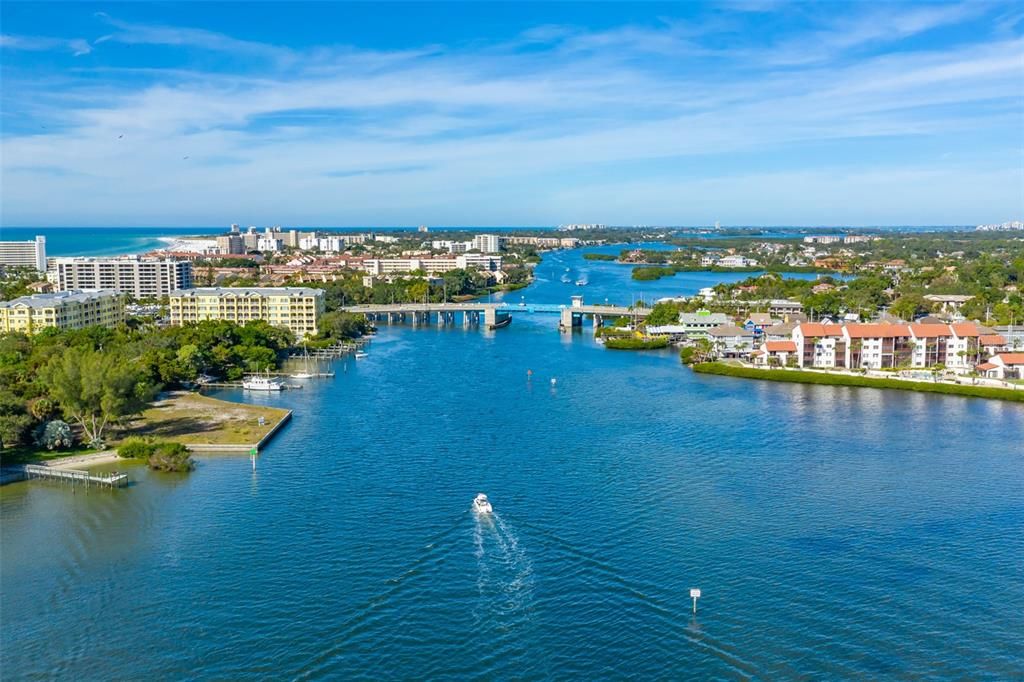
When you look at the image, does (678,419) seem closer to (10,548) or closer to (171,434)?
(171,434)

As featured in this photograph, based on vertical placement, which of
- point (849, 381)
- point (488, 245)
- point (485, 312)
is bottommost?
point (849, 381)

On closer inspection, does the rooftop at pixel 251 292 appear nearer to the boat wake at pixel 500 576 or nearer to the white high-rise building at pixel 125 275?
the white high-rise building at pixel 125 275

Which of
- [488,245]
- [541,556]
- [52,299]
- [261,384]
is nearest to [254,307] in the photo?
[52,299]

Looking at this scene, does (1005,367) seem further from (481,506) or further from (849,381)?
(481,506)

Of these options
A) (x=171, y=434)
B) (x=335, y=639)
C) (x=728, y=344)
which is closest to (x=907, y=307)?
(x=728, y=344)

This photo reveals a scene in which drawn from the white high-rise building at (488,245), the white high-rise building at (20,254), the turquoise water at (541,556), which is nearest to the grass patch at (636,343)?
the turquoise water at (541,556)
